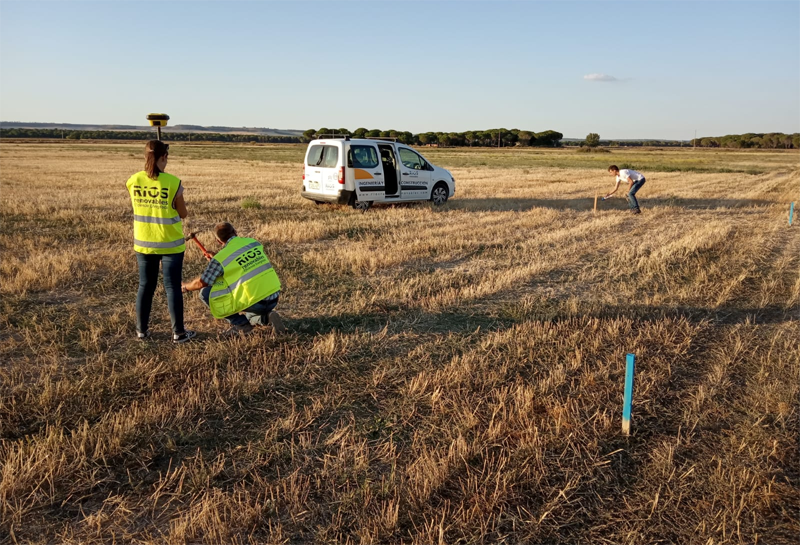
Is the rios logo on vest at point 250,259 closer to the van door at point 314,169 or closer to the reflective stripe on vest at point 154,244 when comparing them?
the reflective stripe on vest at point 154,244

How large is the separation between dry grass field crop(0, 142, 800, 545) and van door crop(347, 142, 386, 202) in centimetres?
614

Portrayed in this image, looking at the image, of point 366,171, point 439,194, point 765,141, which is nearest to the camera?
point 366,171

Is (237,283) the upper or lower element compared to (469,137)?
lower

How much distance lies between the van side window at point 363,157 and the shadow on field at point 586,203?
282cm

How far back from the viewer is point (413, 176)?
1602cm

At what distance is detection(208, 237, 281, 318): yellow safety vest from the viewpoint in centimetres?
523

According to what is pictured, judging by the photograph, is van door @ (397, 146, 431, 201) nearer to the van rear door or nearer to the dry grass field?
the van rear door

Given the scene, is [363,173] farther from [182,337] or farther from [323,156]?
[182,337]

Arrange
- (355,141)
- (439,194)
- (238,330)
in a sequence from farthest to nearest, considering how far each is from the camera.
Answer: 1. (439,194)
2. (355,141)
3. (238,330)

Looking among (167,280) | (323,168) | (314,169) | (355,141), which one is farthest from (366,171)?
(167,280)

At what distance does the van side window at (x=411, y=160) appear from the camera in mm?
15938

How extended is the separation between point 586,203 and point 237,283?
14780mm

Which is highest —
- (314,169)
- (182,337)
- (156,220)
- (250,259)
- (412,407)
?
(314,169)

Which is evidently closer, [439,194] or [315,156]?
[315,156]
